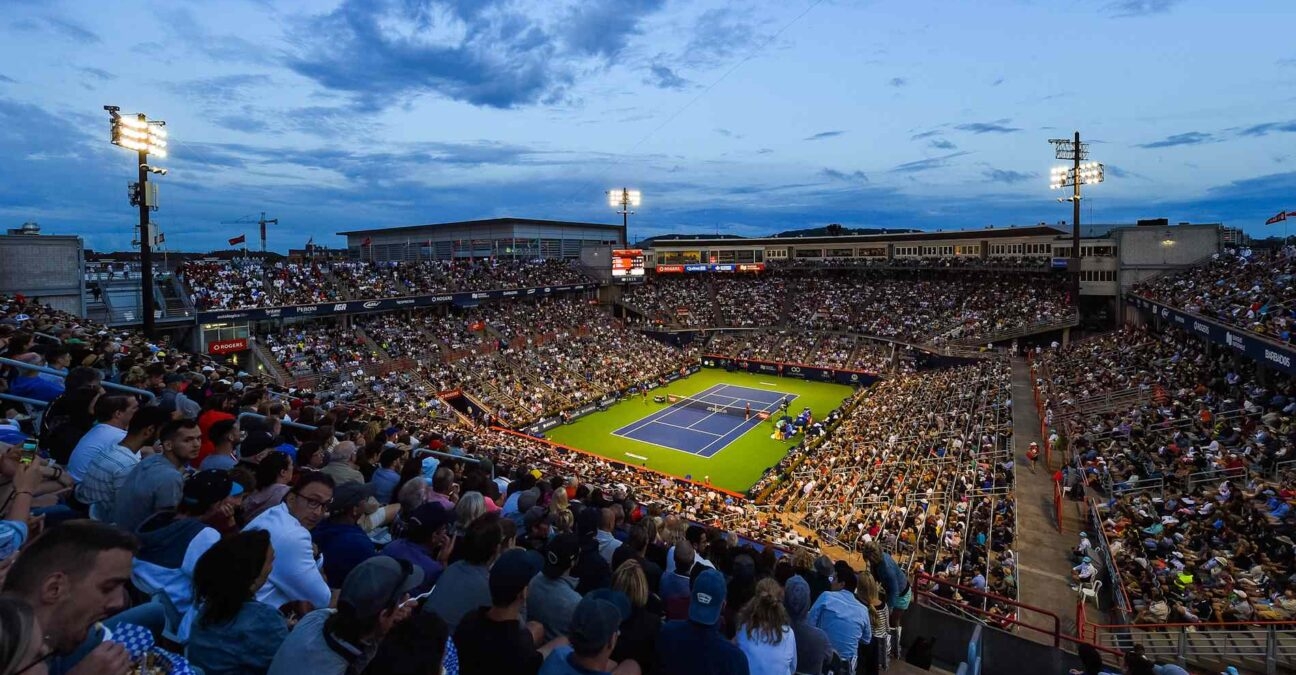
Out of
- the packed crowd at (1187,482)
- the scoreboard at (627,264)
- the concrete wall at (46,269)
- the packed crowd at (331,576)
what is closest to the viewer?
the packed crowd at (331,576)

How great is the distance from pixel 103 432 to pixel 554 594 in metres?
4.31

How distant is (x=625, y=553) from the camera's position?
5609 mm

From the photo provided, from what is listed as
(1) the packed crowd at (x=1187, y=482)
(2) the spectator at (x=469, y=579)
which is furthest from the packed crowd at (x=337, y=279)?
(1) the packed crowd at (x=1187, y=482)

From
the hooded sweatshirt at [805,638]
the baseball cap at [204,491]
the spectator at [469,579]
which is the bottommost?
the hooded sweatshirt at [805,638]

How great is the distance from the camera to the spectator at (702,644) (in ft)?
12.6

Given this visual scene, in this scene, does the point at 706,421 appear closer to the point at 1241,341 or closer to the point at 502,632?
the point at 1241,341

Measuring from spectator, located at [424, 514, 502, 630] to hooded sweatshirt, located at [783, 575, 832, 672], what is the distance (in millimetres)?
2492

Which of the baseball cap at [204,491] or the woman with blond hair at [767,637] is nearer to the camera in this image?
the baseball cap at [204,491]

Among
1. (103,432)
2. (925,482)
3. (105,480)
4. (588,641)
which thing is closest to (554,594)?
(588,641)

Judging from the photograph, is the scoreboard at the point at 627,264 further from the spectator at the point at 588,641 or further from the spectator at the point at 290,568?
the spectator at the point at 588,641

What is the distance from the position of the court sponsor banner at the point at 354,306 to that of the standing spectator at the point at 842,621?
109 feet

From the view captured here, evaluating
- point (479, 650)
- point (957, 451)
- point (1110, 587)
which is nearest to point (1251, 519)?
point (1110, 587)

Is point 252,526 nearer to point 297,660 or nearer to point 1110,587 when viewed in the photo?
point 297,660

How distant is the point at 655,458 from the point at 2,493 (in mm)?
25527
